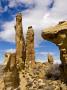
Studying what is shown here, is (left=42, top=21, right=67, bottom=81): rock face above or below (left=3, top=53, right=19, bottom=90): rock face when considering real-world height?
above

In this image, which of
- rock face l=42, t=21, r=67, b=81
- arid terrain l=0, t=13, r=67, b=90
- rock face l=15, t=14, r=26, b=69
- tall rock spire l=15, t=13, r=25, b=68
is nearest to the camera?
rock face l=42, t=21, r=67, b=81

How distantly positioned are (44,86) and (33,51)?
32327mm

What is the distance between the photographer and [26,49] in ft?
178

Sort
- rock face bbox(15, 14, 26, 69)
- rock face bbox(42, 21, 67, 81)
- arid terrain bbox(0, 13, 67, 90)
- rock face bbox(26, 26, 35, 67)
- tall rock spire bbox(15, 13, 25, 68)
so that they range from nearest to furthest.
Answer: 1. rock face bbox(42, 21, 67, 81)
2. arid terrain bbox(0, 13, 67, 90)
3. rock face bbox(15, 14, 26, 69)
4. tall rock spire bbox(15, 13, 25, 68)
5. rock face bbox(26, 26, 35, 67)

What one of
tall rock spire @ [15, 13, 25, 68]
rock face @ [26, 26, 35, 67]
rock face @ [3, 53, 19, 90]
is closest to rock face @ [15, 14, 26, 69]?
tall rock spire @ [15, 13, 25, 68]

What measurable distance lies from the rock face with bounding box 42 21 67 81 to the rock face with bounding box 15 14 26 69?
2482 cm

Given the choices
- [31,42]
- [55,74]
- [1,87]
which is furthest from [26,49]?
[55,74]

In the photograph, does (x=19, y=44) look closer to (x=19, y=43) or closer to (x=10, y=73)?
(x=19, y=43)

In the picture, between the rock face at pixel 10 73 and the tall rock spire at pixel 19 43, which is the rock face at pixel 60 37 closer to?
the rock face at pixel 10 73

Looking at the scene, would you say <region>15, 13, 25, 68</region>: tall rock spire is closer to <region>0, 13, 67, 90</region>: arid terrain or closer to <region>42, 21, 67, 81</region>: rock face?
<region>0, 13, 67, 90</region>: arid terrain

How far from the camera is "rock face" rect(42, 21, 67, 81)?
74.0 feet

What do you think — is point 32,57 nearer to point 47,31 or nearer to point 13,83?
point 13,83

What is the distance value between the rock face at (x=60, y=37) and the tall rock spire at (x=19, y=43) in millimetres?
25141

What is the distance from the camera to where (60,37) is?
897 inches
